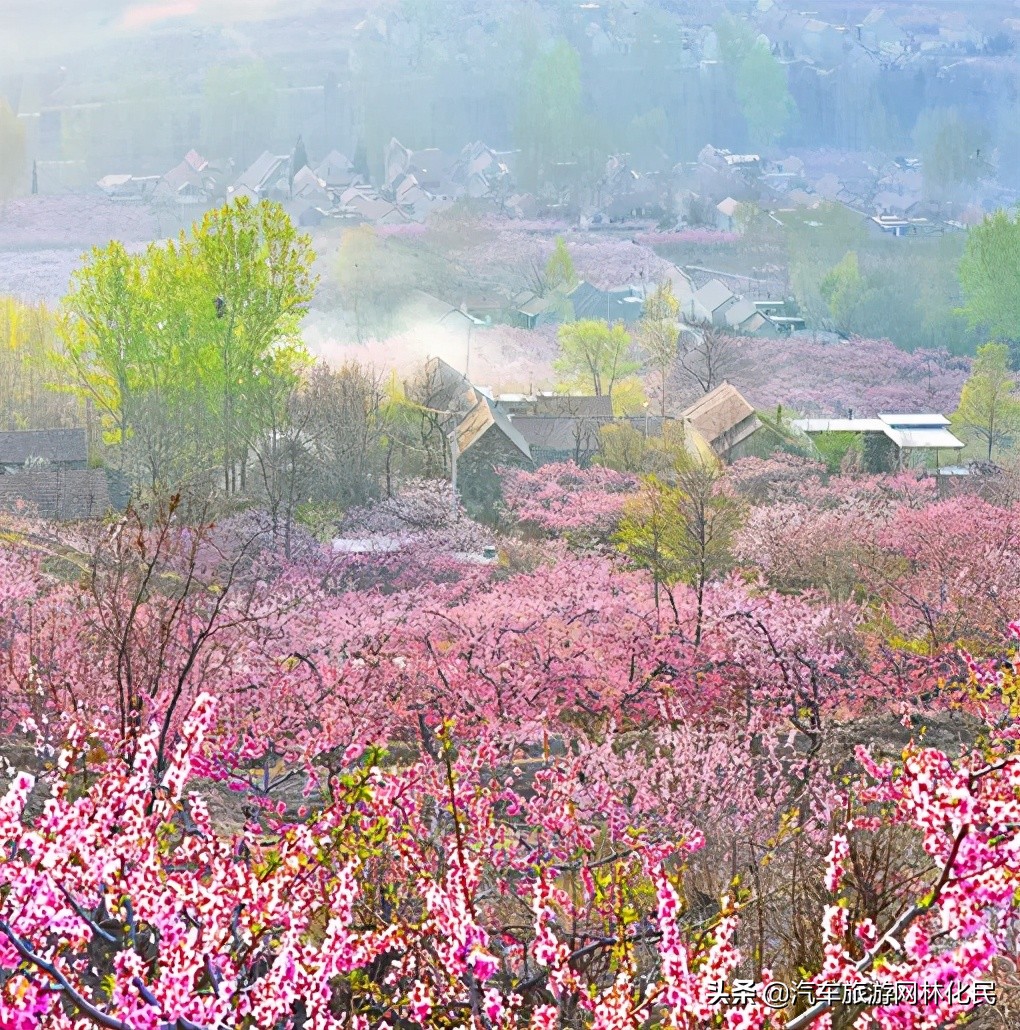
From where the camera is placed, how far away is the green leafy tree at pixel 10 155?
84000 mm

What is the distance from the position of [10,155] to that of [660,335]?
52941 mm

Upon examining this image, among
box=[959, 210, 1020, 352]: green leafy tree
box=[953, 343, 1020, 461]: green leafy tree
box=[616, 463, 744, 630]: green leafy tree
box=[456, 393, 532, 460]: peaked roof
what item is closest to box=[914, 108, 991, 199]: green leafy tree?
box=[959, 210, 1020, 352]: green leafy tree

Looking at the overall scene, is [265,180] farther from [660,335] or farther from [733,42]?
[733,42]

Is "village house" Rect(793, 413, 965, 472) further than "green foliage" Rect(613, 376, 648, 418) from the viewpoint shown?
No

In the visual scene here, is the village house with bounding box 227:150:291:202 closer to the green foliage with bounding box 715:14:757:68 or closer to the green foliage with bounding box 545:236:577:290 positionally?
the green foliage with bounding box 545:236:577:290

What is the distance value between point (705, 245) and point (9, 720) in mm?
73202

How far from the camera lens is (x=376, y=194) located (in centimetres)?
8875

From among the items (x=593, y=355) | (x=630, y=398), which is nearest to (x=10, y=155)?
(x=593, y=355)

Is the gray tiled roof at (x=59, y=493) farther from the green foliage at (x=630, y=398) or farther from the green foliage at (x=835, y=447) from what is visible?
the green foliage at (x=630, y=398)

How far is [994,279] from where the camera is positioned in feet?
217

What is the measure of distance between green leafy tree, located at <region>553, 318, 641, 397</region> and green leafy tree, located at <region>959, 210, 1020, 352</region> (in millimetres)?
23533

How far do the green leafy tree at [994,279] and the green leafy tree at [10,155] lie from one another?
57.3 meters

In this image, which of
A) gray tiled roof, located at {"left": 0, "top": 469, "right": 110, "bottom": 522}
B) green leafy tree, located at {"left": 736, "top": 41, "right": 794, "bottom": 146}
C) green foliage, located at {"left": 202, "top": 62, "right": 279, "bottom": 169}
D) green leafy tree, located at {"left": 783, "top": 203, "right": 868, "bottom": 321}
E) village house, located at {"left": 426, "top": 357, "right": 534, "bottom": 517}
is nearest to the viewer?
gray tiled roof, located at {"left": 0, "top": 469, "right": 110, "bottom": 522}

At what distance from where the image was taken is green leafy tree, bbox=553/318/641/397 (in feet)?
161
